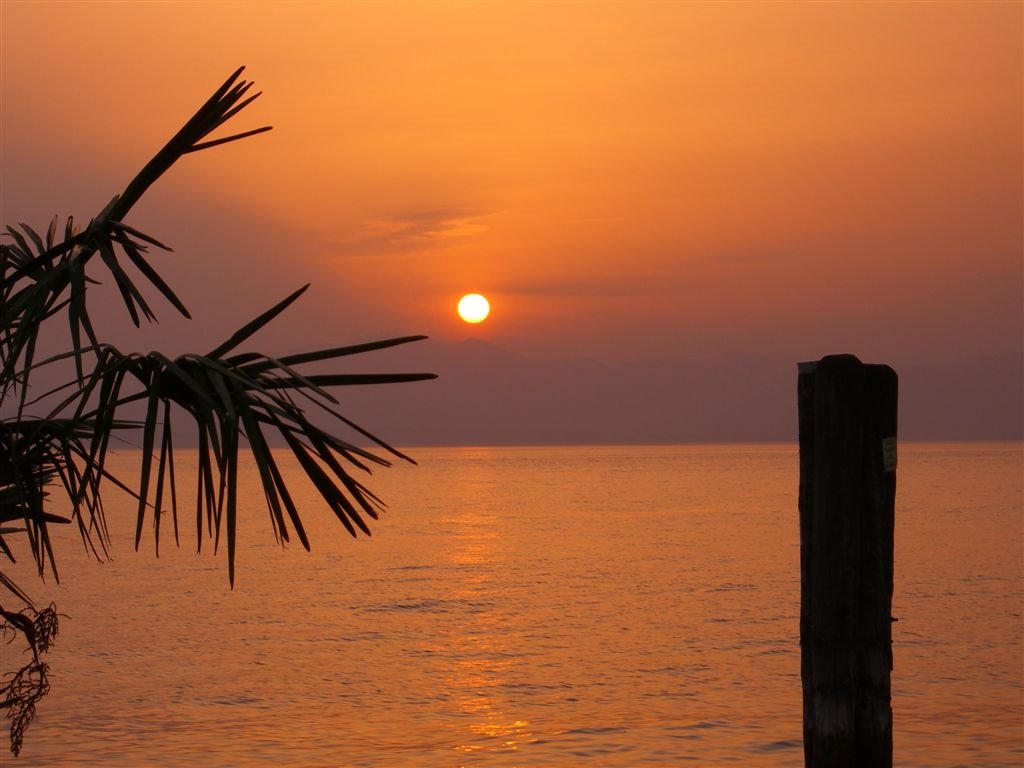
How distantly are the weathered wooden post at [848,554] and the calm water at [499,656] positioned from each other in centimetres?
597

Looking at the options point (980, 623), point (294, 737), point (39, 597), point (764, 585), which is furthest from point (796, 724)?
point (39, 597)

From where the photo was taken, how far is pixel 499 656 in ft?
61.5

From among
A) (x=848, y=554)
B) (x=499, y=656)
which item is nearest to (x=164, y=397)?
(x=848, y=554)

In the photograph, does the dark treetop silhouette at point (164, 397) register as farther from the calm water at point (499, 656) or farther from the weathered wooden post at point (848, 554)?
the calm water at point (499, 656)

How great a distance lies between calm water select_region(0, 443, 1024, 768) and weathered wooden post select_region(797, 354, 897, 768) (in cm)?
597

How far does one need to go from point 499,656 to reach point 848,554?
532 inches

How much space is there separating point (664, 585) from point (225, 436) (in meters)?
24.8

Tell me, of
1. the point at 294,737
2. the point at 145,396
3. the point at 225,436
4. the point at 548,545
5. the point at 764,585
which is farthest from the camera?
the point at 548,545

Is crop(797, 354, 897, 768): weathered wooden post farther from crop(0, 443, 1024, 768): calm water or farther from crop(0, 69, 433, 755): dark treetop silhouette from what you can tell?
crop(0, 443, 1024, 768): calm water

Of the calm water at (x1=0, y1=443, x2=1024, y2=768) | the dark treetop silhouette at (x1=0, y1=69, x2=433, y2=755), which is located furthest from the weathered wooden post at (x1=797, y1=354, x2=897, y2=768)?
the calm water at (x1=0, y1=443, x2=1024, y2=768)

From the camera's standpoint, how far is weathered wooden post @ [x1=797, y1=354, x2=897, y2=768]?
19.1 ft

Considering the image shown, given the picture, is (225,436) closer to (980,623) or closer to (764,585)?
(980,623)

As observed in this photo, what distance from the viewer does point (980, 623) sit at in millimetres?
21281

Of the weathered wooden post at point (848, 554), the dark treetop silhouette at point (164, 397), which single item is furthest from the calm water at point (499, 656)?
the dark treetop silhouette at point (164, 397)
